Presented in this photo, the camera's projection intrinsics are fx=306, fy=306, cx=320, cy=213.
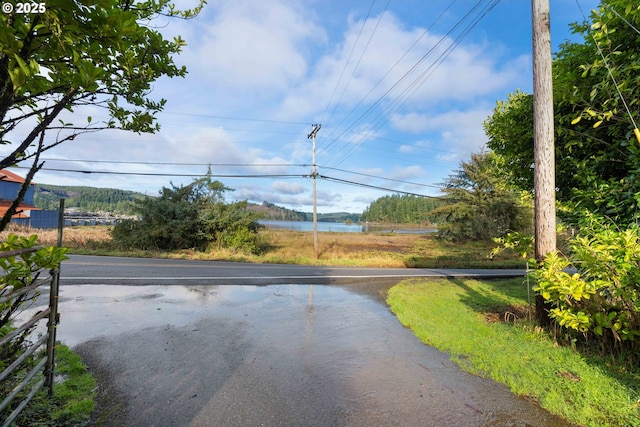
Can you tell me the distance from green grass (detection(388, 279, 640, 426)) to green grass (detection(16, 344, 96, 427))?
4.16 metres

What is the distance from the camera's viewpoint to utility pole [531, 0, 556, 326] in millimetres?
4754

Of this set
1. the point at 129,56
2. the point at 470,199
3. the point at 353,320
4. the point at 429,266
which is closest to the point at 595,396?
the point at 353,320

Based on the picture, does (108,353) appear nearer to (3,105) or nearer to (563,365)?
(3,105)

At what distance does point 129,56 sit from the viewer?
72.0 inches

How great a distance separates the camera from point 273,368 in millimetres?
3816

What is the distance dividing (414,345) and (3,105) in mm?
5095

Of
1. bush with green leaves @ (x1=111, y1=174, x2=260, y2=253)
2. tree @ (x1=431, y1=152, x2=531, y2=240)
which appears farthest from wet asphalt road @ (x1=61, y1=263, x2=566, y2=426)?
tree @ (x1=431, y1=152, x2=531, y2=240)

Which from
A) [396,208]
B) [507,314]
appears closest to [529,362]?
[507,314]

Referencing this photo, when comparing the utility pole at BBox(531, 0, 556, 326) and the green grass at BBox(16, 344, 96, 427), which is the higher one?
the utility pole at BBox(531, 0, 556, 326)

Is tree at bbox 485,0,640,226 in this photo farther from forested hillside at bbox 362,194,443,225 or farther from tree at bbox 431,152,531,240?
forested hillside at bbox 362,194,443,225

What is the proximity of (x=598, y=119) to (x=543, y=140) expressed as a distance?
1.13 m

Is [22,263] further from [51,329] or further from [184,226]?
[184,226]

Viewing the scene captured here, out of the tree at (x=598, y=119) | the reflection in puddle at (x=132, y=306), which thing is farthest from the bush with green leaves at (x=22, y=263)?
the tree at (x=598, y=119)

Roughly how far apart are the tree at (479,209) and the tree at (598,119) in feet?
71.9
